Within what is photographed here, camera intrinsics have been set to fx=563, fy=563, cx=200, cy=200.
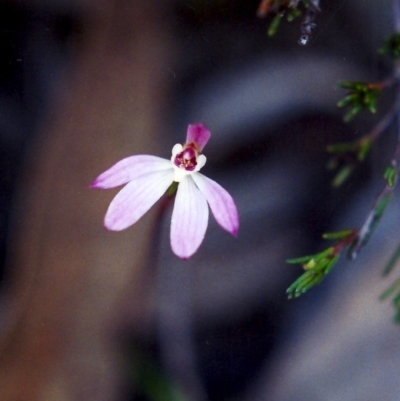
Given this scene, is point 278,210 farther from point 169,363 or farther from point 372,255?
point 169,363

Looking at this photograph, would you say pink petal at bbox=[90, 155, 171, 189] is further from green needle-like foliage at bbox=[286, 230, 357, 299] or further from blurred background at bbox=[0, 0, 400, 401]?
green needle-like foliage at bbox=[286, 230, 357, 299]

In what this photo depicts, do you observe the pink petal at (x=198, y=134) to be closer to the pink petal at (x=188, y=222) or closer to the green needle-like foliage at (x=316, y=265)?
the pink petal at (x=188, y=222)

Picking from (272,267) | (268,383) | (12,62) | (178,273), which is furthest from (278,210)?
(12,62)

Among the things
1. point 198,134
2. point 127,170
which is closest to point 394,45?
point 198,134

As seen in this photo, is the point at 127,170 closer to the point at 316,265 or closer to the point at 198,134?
the point at 198,134

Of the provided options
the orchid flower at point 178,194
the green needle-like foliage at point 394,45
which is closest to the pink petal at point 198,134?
the orchid flower at point 178,194

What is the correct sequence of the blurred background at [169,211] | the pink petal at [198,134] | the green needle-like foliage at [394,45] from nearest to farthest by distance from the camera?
the green needle-like foliage at [394,45]
the pink petal at [198,134]
the blurred background at [169,211]
